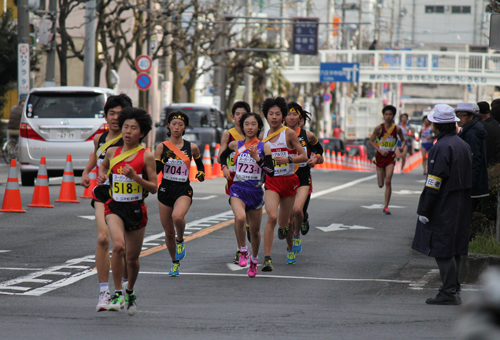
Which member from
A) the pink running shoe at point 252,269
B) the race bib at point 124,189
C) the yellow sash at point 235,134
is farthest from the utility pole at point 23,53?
the race bib at point 124,189

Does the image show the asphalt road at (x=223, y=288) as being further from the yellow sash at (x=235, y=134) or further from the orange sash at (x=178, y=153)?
the yellow sash at (x=235, y=134)

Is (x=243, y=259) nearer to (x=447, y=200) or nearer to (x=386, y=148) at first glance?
(x=447, y=200)

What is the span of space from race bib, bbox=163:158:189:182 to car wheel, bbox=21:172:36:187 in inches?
415

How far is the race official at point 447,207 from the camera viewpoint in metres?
7.26

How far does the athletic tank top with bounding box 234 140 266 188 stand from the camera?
29.0 ft

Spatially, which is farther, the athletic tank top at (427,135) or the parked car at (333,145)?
the parked car at (333,145)

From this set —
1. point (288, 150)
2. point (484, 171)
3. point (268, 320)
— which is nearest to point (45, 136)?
point (288, 150)

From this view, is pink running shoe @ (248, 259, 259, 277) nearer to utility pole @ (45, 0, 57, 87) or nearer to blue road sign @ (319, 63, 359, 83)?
utility pole @ (45, 0, 57, 87)

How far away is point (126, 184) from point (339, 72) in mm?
53517

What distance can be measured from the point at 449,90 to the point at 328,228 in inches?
4054

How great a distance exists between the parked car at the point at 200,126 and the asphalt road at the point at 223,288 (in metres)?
13.3

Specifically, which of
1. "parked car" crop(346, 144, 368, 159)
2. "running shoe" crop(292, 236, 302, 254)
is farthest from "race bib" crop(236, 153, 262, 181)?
"parked car" crop(346, 144, 368, 159)

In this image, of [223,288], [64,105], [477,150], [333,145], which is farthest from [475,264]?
[333,145]

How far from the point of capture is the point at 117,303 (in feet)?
21.5
